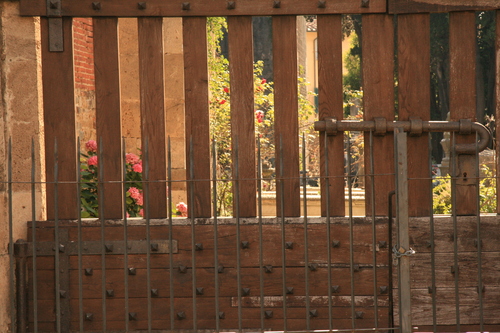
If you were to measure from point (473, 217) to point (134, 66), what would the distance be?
4751 mm

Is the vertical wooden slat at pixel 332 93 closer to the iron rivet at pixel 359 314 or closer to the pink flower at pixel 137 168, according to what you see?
the iron rivet at pixel 359 314

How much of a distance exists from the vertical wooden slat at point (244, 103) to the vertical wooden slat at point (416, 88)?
40.0 inches

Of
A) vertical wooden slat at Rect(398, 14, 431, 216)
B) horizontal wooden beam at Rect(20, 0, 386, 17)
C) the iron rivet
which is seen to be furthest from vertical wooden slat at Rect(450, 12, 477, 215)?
the iron rivet

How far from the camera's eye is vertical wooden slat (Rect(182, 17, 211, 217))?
436 cm

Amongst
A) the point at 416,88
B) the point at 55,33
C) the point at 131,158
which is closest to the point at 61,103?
the point at 55,33

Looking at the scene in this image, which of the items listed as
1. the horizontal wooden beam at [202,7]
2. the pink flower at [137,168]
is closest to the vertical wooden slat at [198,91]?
the horizontal wooden beam at [202,7]

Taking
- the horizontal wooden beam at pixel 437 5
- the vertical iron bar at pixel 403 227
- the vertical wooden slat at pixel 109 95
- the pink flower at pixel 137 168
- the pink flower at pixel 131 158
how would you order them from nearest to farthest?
the vertical iron bar at pixel 403 227
the horizontal wooden beam at pixel 437 5
the vertical wooden slat at pixel 109 95
the pink flower at pixel 137 168
the pink flower at pixel 131 158

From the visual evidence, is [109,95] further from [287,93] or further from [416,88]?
[416,88]

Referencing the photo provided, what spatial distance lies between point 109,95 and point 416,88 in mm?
2045

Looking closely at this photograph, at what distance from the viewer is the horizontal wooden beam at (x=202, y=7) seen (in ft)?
14.1

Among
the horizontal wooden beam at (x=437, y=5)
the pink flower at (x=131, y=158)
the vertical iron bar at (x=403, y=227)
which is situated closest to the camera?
the vertical iron bar at (x=403, y=227)

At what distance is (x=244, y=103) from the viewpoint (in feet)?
14.3

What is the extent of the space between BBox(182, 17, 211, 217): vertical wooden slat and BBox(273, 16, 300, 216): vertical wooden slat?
47cm

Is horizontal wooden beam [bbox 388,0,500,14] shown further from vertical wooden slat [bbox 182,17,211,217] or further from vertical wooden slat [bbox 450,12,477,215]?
vertical wooden slat [bbox 182,17,211,217]
